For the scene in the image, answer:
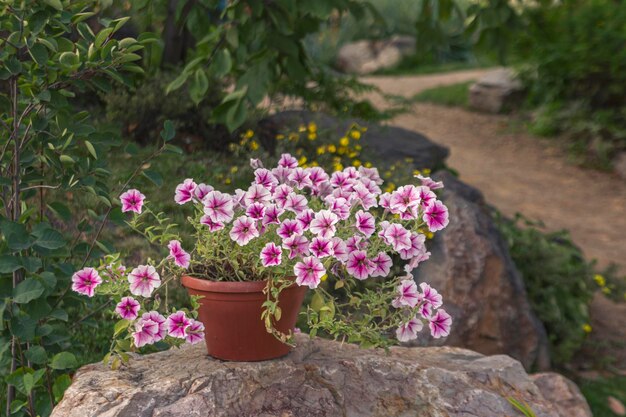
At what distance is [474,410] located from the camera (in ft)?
9.17

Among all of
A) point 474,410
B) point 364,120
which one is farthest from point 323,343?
point 364,120

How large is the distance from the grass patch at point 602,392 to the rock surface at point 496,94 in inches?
324

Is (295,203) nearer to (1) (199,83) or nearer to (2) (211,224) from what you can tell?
(2) (211,224)

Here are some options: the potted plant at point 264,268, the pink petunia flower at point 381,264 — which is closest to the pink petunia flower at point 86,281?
the potted plant at point 264,268

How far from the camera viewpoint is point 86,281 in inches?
105

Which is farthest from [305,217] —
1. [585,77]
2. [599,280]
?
[585,77]

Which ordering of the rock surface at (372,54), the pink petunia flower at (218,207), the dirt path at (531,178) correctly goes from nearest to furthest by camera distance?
the pink petunia flower at (218,207)
the dirt path at (531,178)
the rock surface at (372,54)

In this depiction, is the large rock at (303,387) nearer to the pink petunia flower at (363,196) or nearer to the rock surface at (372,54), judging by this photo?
the pink petunia flower at (363,196)

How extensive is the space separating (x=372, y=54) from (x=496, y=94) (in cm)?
506

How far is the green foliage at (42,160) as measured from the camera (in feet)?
9.14

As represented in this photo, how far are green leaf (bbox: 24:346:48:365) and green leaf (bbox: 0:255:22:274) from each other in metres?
0.31

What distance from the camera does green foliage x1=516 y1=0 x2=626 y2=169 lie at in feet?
36.4

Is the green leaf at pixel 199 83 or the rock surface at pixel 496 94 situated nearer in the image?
the green leaf at pixel 199 83

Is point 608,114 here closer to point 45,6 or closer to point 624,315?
point 624,315
